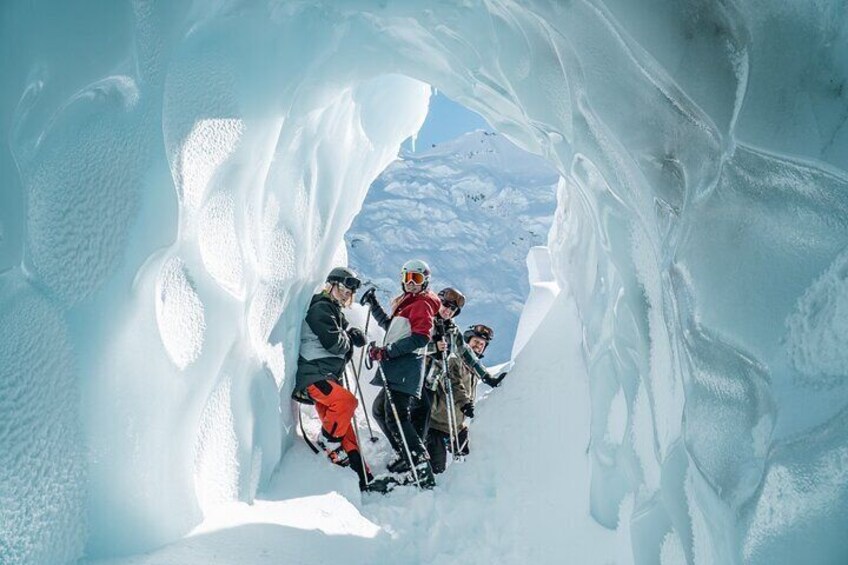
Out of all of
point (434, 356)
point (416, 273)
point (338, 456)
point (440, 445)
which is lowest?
point (440, 445)

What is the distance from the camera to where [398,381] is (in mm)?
5117

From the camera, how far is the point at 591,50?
2.58 meters

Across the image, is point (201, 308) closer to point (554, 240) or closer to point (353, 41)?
point (353, 41)

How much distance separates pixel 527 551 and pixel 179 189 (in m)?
2.80

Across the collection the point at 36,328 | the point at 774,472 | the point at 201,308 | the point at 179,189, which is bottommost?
the point at 201,308

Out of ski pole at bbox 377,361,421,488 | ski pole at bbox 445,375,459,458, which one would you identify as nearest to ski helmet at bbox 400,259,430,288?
ski pole at bbox 377,361,421,488

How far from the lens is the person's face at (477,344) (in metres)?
6.36

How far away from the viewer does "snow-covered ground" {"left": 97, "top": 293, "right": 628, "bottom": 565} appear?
11.2 feet

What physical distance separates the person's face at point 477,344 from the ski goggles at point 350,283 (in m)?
1.74

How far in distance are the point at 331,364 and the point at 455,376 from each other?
1334 mm

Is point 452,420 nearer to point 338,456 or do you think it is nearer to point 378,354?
point 378,354

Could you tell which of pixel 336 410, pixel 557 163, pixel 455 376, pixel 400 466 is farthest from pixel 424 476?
pixel 557 163

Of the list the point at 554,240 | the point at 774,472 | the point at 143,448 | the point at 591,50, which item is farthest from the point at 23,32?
the point at 554,240

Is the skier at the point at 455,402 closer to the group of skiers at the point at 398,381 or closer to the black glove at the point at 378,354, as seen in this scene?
the group of skiers at the point at 398,381
